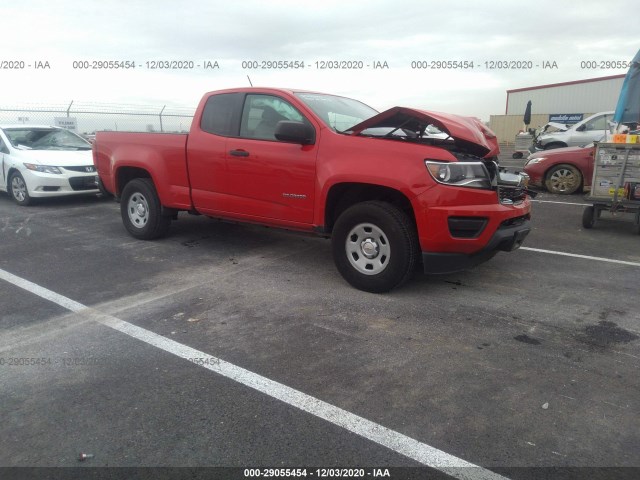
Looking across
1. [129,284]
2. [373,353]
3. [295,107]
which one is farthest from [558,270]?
[129,284]

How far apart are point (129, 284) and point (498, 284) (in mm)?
3681

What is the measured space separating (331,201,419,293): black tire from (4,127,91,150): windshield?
25.5 feet

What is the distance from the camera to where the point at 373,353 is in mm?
3439

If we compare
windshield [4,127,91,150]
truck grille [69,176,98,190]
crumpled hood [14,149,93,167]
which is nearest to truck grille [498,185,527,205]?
truck grille [69,176,98,190]

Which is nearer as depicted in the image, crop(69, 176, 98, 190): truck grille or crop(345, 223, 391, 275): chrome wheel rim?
crop(345, 223, 391, 275): chrome wheel rim

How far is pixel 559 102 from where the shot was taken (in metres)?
29.7

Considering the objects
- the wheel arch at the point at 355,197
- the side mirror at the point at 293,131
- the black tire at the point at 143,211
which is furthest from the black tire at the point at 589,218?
the black tire at the point at 143,211

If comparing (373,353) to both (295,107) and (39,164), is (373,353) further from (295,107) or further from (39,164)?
(39,164)

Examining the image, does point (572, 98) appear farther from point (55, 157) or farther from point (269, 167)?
point (269, 167)

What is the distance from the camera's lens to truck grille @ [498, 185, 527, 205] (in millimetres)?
4621

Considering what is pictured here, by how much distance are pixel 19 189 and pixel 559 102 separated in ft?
96.9

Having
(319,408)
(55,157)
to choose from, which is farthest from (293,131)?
(55,157)

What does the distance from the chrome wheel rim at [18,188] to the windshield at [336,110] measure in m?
6.61

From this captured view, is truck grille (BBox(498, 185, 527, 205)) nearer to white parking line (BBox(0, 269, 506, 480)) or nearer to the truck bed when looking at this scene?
white parking line (BBox(0, 269, 506, 480))
